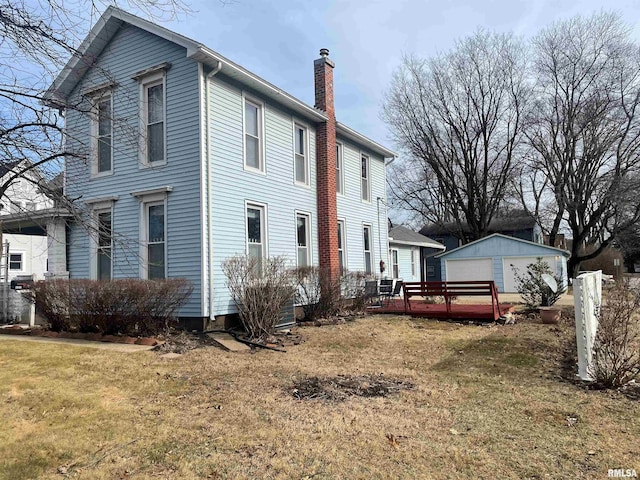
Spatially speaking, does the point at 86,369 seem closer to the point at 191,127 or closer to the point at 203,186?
the point at 203,186

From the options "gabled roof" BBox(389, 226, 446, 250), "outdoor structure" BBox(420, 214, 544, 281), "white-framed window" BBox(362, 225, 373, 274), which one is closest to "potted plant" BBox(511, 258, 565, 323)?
"white-framed window" BBox(362, 225, 373, 274)

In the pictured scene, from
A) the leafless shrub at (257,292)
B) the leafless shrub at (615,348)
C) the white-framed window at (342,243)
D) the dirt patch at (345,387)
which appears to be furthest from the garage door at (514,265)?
the dirt patch at (345,387)

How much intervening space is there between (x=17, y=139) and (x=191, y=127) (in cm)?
569

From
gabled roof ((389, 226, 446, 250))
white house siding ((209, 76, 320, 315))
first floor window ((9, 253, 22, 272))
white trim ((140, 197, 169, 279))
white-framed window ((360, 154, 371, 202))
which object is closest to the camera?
white house siding ((209, 76, 320, 315))

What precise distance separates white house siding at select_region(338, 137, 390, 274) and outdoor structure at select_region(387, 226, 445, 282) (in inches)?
164

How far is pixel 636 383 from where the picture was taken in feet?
19.0

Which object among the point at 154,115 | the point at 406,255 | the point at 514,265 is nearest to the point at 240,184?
the point at 154,115

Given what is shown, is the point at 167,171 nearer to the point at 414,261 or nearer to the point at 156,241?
the point at 156,241

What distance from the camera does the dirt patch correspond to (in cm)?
547

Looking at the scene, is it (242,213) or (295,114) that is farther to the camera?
(295,114)

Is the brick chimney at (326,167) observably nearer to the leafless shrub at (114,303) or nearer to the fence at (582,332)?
the leafless shrub at (114,303)

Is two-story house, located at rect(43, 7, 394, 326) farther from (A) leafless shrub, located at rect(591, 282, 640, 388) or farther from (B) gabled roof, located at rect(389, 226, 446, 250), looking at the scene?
(B) gabled roof, located at rect(389, 226, 446, 250)

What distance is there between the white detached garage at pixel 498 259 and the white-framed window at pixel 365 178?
1084 cm

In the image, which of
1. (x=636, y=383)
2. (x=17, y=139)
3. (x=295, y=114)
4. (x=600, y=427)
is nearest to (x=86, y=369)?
(x=17, y=139)
